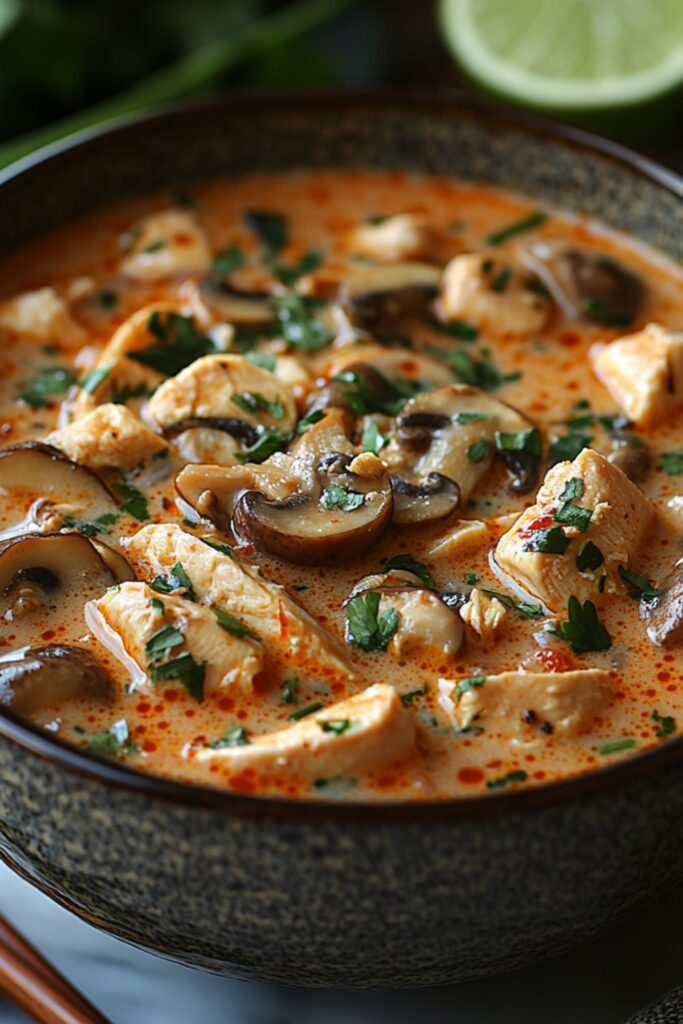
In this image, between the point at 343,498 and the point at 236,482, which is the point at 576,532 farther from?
the point at 236,482

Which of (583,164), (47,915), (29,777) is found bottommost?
(47,915)

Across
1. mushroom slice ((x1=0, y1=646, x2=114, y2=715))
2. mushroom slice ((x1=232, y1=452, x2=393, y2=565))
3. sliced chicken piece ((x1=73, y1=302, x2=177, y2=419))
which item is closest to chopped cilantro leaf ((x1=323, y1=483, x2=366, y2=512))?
mushroom slice ((x1=232, y1=452, x2=393, y2=565))

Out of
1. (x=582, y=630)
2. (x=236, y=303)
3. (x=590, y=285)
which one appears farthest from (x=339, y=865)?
(x=590, y=285)

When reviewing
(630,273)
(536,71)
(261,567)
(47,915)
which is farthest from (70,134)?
(47,915)

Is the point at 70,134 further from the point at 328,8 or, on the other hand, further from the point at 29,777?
the point at 29,777

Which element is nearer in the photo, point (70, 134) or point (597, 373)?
point (597, 373)

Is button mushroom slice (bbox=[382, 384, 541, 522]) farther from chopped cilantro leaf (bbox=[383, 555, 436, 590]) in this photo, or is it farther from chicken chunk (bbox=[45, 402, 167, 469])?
chicken chunk (bbox=[45, 402, 167, 469])
